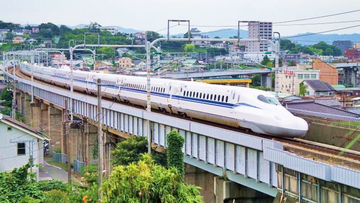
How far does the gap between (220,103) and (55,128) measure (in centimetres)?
5172

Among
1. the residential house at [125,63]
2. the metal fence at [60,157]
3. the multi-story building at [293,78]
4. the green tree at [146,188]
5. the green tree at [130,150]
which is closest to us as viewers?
the green tree at [146,188]

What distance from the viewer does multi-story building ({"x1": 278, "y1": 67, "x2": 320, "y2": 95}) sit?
105 metres

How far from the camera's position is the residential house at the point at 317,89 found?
92363mm

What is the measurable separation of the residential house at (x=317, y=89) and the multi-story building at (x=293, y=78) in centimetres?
654

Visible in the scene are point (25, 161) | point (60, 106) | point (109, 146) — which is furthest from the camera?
point (60, 106)

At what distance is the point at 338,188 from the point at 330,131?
33.4 feet

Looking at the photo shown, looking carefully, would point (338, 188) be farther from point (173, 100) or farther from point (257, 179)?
point (173, 100)

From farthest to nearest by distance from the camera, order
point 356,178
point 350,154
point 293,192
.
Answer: point 350,154, point 293,192, point 356,178

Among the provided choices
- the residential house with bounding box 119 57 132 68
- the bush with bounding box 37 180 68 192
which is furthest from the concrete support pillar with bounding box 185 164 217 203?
the residential house with bounding box 119 57 132 68

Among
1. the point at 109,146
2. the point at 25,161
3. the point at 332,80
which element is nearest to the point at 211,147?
the point at 25,161

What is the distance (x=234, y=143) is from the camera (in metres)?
30.5

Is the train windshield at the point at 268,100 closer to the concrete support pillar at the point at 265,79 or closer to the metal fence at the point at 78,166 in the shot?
the metal fence at the point at 78,166

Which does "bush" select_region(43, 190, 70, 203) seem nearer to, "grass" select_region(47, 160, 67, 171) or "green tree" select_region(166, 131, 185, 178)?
"green tree" select_region(166, 131, 185, 178)

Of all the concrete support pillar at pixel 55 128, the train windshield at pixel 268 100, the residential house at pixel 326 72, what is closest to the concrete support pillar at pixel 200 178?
the train windshield at pixel 268 100
